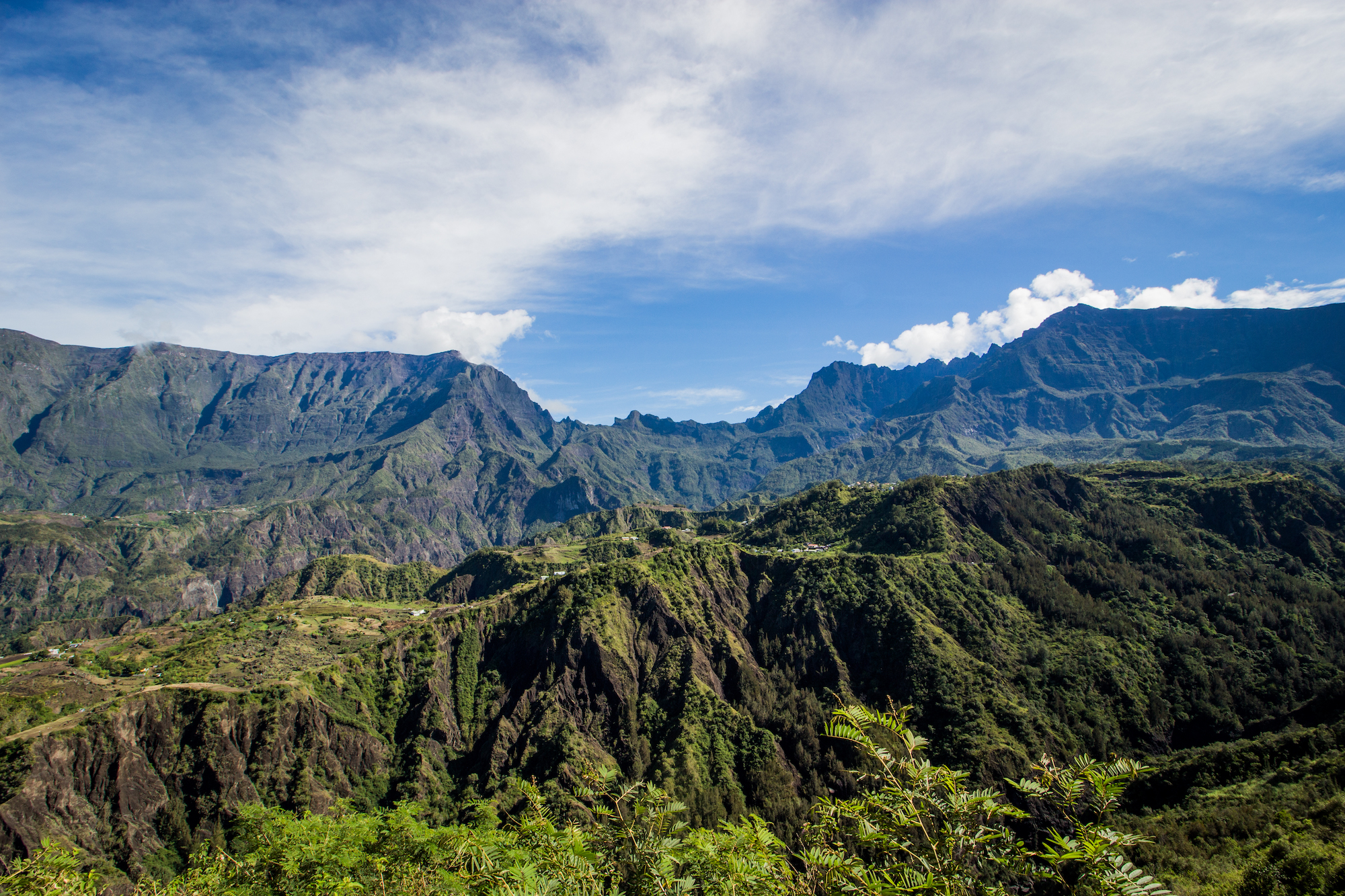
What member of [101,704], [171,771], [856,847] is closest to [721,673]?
[171,771]

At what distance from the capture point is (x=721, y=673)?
463 ft

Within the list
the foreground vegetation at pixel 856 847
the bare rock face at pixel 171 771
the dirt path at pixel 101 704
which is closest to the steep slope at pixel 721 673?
the bare rock face at pixel 171 771

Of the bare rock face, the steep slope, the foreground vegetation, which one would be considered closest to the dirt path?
the steep slope

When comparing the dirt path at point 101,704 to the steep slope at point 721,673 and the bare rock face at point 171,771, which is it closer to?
the steep slope at point 721,673

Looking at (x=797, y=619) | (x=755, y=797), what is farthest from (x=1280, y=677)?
(x=755, y=797)

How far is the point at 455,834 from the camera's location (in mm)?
30469

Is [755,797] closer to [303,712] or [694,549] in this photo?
[694,549]

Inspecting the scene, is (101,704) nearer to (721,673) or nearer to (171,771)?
(171,771)

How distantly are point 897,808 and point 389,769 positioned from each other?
135002 millimetres

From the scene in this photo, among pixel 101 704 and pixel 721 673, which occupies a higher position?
pixel 101 704

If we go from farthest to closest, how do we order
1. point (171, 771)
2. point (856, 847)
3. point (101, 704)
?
point (101, 704) → point (171, 771) → point (856, 847)

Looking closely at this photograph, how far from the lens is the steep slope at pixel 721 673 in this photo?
9981 centimetres

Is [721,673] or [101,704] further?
[721,673]

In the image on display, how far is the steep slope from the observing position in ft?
327
